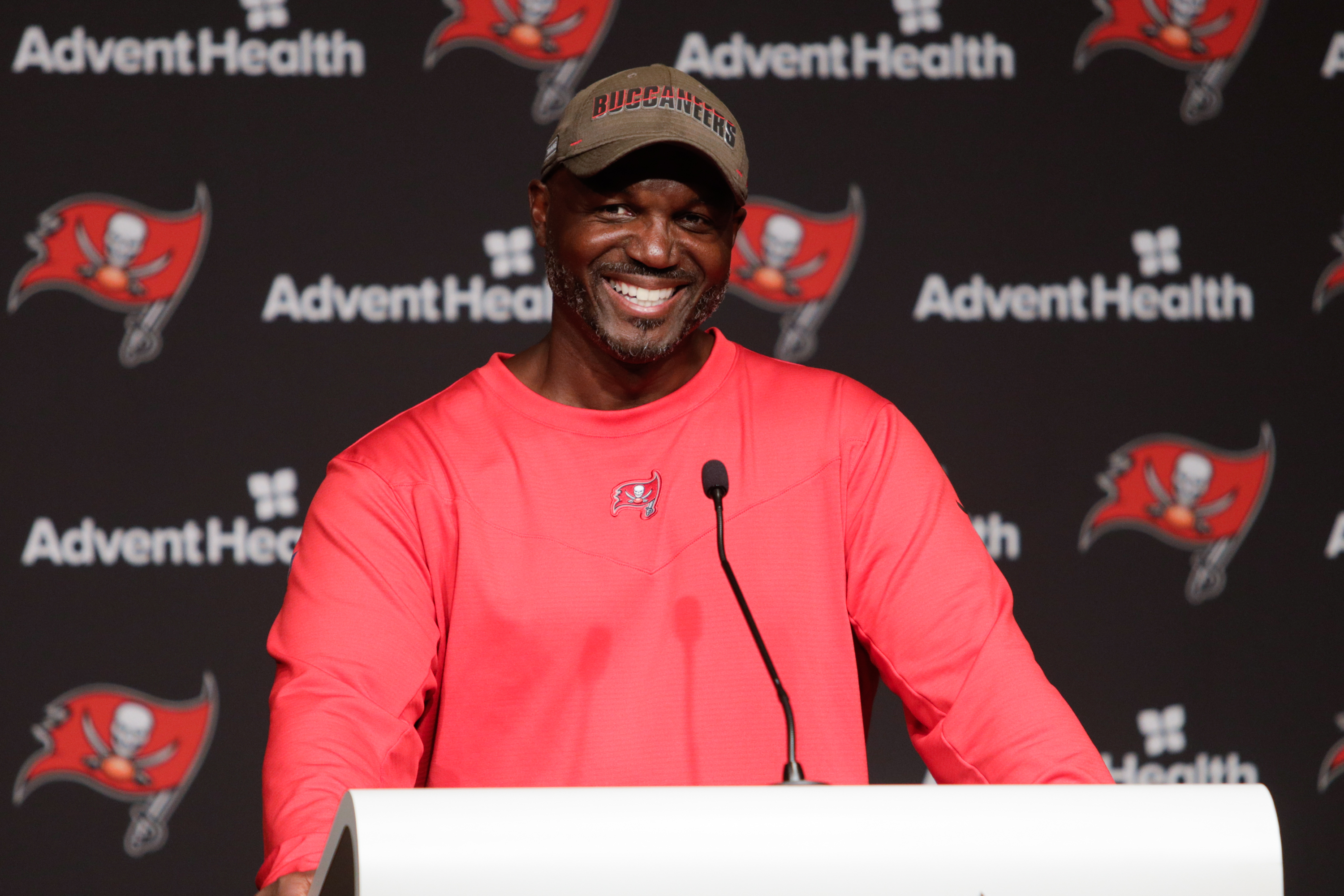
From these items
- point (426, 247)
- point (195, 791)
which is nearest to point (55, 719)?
point (195, 791)

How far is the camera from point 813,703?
1.56m

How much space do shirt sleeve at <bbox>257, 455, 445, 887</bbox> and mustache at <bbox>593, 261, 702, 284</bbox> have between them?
15.1 inches

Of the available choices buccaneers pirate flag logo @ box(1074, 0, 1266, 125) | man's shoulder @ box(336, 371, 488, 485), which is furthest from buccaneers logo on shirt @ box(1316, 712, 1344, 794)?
man's shoulder @ box(336, 371, 488, 485)

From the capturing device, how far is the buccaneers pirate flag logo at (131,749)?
266 centimetres

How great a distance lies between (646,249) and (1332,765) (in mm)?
2100

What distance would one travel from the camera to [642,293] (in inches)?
65.2

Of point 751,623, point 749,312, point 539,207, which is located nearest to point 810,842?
point 751,623

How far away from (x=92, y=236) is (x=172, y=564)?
2.29 feet

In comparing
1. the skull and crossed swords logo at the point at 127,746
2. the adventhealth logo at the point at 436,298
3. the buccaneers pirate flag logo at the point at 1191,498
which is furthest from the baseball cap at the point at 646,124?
the skull and crossed swords logo at the point at 127,746

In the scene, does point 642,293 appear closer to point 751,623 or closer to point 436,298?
point 751,623

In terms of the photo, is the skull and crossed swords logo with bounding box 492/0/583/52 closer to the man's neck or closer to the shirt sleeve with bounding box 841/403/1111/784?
the man's neck

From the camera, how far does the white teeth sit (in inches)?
65.1

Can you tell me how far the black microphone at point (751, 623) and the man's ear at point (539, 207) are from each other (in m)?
0.59

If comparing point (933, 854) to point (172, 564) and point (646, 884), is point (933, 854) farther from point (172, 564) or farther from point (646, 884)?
point (172, 564)
